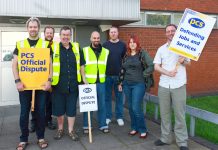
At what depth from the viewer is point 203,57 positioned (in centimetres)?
1153

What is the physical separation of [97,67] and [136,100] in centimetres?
97

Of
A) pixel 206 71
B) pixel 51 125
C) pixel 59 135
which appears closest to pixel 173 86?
pixel 59 135

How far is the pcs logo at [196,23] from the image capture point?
186 inches

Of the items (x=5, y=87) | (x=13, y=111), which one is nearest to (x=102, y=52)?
(x=13, y=111)

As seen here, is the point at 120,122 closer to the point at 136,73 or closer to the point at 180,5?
the point at 136,73

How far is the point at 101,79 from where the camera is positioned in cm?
572

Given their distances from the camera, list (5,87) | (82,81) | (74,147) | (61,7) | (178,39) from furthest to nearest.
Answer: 1. (5,87)
2. (61,7)
3. (82,81)
4. (74,147)
5. (178,39)

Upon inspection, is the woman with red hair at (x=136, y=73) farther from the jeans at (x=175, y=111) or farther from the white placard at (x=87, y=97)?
the white placard at (x=87, y=97)

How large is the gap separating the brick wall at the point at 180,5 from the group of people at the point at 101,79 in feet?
16.1

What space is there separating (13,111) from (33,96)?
11.5ft

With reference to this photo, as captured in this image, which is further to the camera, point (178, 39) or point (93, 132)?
point (93, 132)

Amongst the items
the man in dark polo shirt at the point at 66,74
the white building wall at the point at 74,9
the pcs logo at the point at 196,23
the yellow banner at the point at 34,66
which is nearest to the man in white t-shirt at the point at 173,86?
the pcs logo at the point at 196,23

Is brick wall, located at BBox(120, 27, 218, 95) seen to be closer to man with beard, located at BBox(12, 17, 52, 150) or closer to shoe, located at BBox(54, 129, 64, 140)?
shoe, located at BBox(54, 129, 64, 140)

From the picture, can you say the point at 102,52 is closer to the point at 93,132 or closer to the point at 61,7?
the point at 93,132
